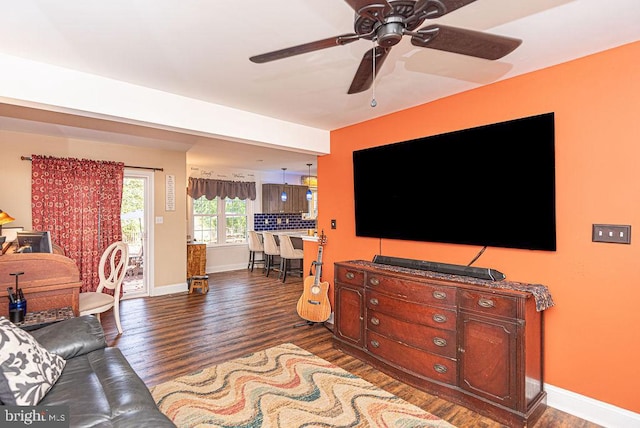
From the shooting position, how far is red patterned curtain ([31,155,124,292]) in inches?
168

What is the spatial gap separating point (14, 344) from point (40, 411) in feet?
1.37

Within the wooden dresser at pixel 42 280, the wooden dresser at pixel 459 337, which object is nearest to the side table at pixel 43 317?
the wooden dresser at pixel 42 280

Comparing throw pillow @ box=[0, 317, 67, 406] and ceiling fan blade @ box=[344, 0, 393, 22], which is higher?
ceiling fan blade @ box=[344, 0, 393, 22]

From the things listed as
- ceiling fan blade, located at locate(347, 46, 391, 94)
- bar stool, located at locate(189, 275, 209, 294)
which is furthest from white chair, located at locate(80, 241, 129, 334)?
ceiling fan blade, located at locate(347, 46, 391, 94)

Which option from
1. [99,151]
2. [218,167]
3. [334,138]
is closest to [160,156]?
[99,151]

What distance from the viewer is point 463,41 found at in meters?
1.37

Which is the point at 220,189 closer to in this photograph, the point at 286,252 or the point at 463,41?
the point at 286,252

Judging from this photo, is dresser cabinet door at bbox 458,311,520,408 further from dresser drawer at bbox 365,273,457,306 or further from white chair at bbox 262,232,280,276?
white chair at bbox 262,232,280,276

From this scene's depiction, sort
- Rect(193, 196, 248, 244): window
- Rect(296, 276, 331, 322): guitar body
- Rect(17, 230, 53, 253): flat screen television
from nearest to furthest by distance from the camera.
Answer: Rect(17, 230, 53, 253): flat screen television, Rect(296, 276, 331, 322): guitar body, Rect(193, 196, 248, 244): window

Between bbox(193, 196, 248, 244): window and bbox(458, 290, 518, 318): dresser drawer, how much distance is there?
6275 millimetres

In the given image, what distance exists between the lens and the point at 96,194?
471 centimetres

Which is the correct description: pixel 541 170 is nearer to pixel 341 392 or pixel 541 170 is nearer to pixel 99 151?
pixel 341 392

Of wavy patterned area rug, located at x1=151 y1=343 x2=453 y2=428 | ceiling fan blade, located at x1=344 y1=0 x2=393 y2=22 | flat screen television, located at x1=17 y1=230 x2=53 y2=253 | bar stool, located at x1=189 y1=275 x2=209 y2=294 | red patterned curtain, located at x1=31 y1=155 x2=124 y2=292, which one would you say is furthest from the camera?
bar stool, located at x1=189 y1=275 x2=209 y2=294

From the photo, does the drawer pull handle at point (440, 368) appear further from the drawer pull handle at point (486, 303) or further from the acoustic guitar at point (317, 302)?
the acoustic guitar at point (317, 302)
